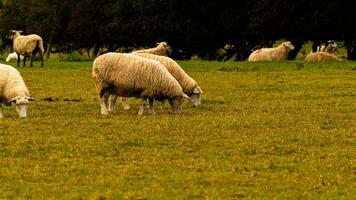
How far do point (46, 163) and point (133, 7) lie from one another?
135 ft

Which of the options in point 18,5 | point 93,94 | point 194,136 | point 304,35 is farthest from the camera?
point 18,5

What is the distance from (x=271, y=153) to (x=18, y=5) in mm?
57788

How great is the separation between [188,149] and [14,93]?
5.90 meters

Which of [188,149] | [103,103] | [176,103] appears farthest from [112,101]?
[188,149]

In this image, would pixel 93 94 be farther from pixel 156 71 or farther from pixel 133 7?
pixel 133 7

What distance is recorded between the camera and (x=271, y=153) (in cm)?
1394

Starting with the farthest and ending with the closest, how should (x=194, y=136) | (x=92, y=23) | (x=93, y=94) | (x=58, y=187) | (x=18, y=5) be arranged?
1. (x=18, y=5)
2. (x=92, y=23)
3. (x=93, y=94)
4. (x=194, y=136)
5. (x=58, y=187)

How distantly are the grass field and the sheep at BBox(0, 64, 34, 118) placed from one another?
14.6 inches

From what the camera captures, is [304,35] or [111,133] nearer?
[111,133]

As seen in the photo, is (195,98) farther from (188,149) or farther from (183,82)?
(188,149)

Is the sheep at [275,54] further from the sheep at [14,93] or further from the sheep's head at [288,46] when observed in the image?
the sheep at [14,93]

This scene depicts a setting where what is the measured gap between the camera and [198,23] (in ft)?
167

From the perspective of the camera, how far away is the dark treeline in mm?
46625

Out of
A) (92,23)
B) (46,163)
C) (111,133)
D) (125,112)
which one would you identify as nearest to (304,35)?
(92,23)
